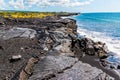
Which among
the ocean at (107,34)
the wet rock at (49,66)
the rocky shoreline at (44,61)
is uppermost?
the wet rock at (49,66)

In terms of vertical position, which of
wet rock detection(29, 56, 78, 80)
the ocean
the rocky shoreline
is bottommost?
the ocean

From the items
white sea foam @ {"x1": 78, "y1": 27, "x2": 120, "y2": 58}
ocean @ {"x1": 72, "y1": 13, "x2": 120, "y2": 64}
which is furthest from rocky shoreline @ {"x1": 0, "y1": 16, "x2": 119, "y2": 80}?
white sea foam @ {"x1": 78, "y1": 27, "x2": 120, "y2": 58}

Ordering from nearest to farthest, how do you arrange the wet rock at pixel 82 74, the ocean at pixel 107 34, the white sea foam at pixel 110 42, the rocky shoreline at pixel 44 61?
the wet rock at pixel 82 74
the rocky shoreline at pixel 44 61
the ocean at pixel 107 34
the white sea foam at pixel 110 42

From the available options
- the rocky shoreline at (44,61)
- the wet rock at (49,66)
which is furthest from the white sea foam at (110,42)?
the wet rock at (49,66)

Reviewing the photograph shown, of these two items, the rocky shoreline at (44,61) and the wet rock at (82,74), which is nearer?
the wet rock at (82,74)

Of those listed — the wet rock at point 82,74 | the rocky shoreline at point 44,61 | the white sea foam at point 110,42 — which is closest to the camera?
the wet rock at point 82,74

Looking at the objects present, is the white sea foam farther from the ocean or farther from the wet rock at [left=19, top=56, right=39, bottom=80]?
the wet rock at [left=19, top=56, right=39, bottom=80]

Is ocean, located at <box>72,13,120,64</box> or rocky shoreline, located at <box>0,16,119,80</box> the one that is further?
ocean, located at <box>72,13,120,64</box>

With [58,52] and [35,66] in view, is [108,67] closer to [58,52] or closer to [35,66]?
[58,52]

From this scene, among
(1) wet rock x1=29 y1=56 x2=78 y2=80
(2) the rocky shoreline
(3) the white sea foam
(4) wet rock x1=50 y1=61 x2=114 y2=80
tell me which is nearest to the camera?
(4) wet rock x1=50 y1=61 x2=114 y2=80

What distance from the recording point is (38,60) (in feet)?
62.0

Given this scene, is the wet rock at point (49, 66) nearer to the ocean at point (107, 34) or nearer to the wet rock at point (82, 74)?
the wet rock at point (82, 74)

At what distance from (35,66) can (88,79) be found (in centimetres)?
421

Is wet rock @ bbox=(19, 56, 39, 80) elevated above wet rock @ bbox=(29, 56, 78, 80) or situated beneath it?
situated beneath
